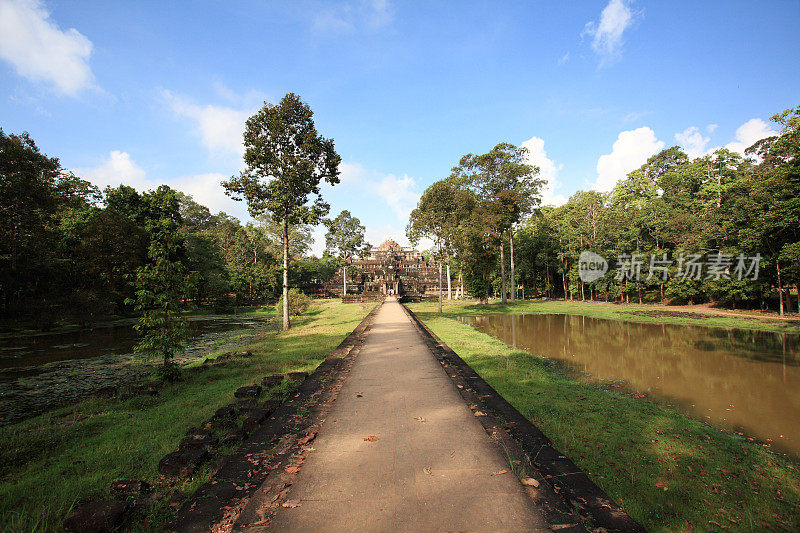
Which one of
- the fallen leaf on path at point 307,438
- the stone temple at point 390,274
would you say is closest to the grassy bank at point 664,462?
the fallen leaf on path at point 307,438

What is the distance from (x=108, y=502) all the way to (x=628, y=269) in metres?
34.0

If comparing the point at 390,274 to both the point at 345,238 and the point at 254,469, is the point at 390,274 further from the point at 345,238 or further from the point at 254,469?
the point at 254,469

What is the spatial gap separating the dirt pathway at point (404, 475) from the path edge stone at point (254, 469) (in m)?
0.20

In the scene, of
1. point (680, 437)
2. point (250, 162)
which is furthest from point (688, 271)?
point (250, 162)

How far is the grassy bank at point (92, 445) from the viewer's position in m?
2.73

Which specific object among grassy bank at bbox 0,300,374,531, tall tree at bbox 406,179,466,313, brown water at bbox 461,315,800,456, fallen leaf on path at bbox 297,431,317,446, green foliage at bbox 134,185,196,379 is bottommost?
brown water at bbox 461,315,800,456

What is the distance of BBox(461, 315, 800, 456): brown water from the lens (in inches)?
216

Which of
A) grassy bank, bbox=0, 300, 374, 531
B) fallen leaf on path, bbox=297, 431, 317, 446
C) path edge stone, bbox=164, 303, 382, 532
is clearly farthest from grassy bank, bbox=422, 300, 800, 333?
fallen leaf on path, bbox=297, 431, 317, 446

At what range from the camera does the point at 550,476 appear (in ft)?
8.71

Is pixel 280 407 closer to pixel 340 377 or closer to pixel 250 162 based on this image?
pixel 340 377

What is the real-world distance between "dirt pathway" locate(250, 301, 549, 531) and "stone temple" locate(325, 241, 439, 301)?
3838 centimetres

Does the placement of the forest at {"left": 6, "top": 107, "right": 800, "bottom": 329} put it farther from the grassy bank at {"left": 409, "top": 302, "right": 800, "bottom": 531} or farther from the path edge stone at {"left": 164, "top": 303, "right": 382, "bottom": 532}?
the grassy bank at {"left": 409, "top": 302, "right": 800, "bottom": 531}

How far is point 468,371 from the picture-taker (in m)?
6.01

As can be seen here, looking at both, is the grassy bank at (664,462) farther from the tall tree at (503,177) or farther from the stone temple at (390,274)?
the stone temple at (390,274)
